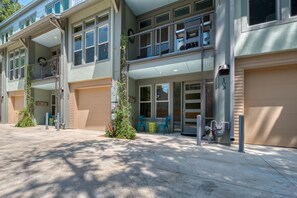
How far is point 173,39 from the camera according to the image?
31.9 ft

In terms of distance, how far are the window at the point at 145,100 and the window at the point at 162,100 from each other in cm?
47

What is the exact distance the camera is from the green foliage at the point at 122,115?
318 inches

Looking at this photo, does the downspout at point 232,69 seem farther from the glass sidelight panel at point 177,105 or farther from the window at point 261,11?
the glass sidelight panel at point 177,105

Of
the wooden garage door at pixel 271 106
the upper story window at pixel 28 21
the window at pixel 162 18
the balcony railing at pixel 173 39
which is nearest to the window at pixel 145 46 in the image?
the balcony railing at pixel 173 39

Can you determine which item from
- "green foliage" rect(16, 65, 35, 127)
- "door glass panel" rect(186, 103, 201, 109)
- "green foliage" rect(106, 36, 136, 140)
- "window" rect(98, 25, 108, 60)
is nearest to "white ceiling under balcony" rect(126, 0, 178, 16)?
"window" rect(98, 25, 108, 60)

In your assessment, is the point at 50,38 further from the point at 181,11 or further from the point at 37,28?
the point at 181,11

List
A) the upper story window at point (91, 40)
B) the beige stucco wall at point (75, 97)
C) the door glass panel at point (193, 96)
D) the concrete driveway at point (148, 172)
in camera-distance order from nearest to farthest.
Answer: the concrete driveway at point (148, 172), the door glass panel at point (193, 96), the upper story window at point (91, 40), the beige stucco wall at point (75, 97)

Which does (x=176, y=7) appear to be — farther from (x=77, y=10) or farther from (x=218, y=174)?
(x=218, y=174)

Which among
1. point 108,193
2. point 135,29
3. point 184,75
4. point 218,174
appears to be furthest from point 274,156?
point 135,29

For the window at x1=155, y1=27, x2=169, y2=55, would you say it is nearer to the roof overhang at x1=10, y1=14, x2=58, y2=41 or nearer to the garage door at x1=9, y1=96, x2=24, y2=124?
the roof overhang at x1=10, y1=14, x2=58, y2=41

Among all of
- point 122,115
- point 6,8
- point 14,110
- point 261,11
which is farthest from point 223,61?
point 6,8

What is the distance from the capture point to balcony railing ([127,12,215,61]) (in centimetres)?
856

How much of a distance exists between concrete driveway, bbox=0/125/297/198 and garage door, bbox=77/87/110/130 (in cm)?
440

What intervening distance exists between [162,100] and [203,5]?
5.17m
